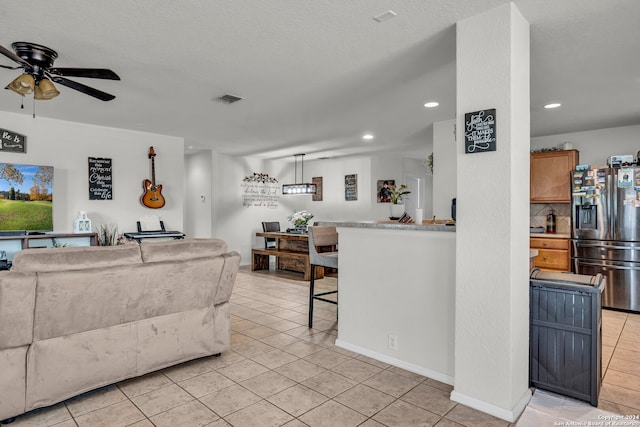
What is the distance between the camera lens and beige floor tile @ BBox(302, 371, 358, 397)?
8.44ft

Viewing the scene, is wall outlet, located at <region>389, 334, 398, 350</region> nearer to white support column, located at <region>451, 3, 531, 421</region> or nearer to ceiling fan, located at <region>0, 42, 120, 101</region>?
white support column, located at <region>451, 3, 531, 421</region>

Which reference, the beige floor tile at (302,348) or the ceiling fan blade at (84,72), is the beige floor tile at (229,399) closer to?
the beige floor tile at (302,348)

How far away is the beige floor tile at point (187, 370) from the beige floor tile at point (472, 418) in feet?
5.89

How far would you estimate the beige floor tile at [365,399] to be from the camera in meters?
2.35

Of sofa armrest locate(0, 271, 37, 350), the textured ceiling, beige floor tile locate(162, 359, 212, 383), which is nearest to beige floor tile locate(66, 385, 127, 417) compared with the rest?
beige floor tile locate(162, 359, 212, 383)

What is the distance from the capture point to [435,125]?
5316mm

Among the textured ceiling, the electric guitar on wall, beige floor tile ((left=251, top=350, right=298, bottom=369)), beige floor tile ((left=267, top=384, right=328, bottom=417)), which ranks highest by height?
the textured ceiling

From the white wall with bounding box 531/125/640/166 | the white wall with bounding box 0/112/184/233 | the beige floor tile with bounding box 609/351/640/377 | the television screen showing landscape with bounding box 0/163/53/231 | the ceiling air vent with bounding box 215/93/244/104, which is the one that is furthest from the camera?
the white wall with bounding box 531/125/640/166

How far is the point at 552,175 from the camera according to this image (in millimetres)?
5484

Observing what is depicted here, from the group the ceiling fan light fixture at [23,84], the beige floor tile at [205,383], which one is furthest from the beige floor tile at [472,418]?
the ceiling fan light fixture at [23,84]

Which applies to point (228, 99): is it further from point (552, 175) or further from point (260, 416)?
point (552, 175)

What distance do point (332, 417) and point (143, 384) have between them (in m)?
1.39

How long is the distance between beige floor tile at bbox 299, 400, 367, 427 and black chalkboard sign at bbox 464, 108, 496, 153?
5.87ft

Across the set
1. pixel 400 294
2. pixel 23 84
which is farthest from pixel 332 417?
pixel 23 84
